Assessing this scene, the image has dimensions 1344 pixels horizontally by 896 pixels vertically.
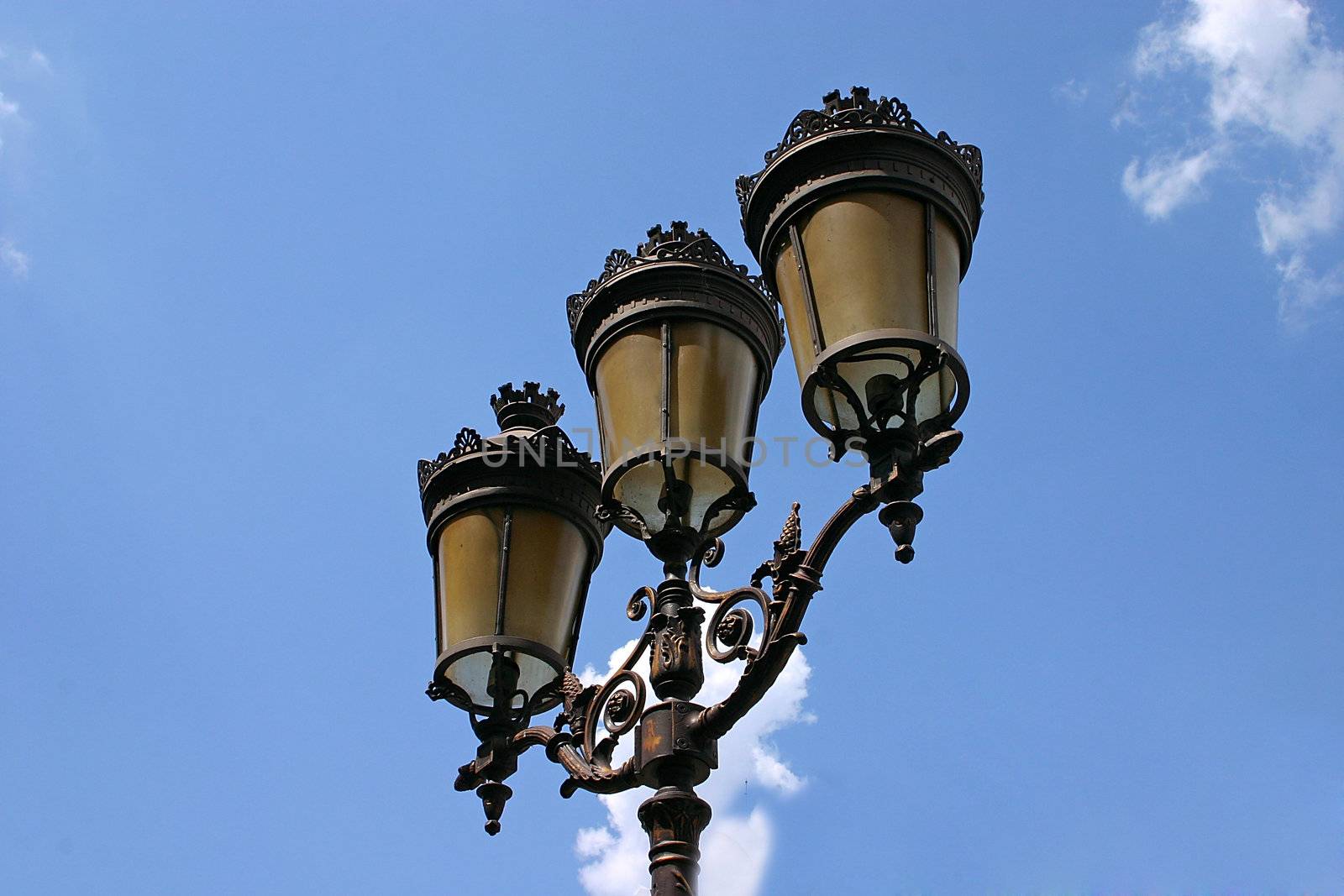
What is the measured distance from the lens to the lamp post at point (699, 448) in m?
4.04

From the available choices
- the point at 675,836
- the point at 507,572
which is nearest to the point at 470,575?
the point at 507,572

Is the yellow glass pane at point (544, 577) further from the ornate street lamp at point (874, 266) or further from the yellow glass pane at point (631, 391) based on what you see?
the ornate street lamp at point (874, 266)

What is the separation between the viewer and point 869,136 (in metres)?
4.33

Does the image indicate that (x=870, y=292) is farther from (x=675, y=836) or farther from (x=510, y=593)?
(x=510, y=593)

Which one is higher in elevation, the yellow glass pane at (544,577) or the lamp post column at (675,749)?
the yellow glass pane at (544,577)

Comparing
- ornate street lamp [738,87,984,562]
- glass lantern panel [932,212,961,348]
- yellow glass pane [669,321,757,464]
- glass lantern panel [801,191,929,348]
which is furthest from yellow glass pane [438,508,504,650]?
glass lantern panel [932,212,961,348]

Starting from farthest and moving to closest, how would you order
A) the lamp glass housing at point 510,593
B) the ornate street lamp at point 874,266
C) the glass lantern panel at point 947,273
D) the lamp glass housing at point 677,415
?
the lamp glass housing at point 510,593
the lamp glass housing at point 677,415
the glass lantern panel at point 947,273
the ornate street lamp at point 874,266

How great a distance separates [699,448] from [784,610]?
0.56m

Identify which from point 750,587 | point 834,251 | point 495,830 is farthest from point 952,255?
point 495,830

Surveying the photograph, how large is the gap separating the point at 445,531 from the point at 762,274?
1650 millimetres

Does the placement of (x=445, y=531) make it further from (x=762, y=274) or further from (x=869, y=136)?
(x=869, y=136)

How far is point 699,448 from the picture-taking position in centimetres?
438

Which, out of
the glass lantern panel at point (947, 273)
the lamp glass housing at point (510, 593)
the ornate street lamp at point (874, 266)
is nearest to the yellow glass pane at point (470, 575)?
the lamp glass housing at point (510, 593)

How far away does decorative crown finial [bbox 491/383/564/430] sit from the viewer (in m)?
5.76
